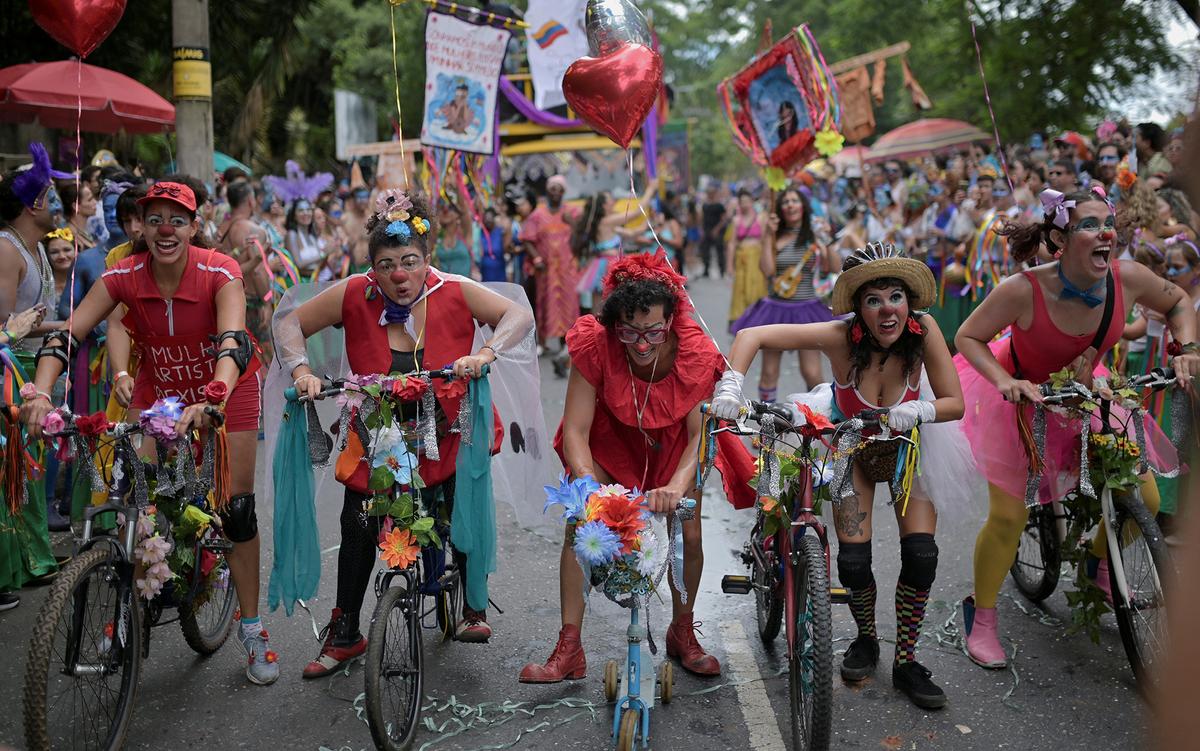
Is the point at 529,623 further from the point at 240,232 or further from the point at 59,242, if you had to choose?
the point at 240,232

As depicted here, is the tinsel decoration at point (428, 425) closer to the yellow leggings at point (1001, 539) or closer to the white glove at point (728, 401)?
the white glove at point (728, 401)

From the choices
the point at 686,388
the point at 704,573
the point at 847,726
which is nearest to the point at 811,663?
the point at 847,726

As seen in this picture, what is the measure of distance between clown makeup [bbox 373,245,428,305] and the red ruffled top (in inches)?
26.2

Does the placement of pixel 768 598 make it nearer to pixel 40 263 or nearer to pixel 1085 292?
pixel 1085 292

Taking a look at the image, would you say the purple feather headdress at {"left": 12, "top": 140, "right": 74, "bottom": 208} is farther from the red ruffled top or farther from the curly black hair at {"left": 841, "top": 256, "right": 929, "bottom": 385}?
the curly black hair at {"left": 841, "top": 256, "right": 929, "bottom": 385}

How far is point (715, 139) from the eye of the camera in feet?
197

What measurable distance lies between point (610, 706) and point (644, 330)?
147 cm

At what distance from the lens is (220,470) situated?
432 cm

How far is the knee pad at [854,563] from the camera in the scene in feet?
14.1

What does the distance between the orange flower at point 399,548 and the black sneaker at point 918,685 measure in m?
1.96

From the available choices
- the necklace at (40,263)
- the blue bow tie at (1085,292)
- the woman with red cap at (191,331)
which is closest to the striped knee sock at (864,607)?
the blue bow tie at (1085,292)

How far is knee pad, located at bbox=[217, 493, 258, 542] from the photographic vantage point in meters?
4.51

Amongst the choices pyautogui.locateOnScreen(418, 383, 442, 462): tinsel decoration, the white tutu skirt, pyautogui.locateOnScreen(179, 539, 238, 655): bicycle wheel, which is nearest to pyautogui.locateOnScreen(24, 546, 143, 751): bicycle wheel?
pyautogui.locateOnScreen(179, 539, 238, 655): bicycle wheel

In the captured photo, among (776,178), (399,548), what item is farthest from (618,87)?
(776,178)
